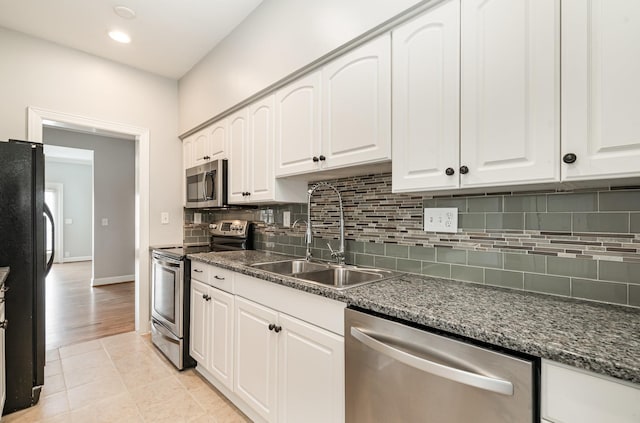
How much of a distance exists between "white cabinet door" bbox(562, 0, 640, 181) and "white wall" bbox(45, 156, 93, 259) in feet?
32.1

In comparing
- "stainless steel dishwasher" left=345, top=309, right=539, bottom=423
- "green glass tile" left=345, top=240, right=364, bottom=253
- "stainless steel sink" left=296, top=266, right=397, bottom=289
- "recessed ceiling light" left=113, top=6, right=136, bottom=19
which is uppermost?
"recessed ceiling light" left=113, top=6, right=136, bottom=19

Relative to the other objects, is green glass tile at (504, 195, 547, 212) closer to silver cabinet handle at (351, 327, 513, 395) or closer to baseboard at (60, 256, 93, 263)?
silver cabinet handle at (351, 327, 513, 395)

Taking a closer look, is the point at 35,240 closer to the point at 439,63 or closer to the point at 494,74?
the point at 439,63

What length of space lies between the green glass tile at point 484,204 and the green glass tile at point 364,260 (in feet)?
2.11

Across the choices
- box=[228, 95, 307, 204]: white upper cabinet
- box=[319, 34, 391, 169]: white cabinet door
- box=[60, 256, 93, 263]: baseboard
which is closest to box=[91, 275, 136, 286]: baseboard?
box=[60, 256, 93, 263]: baseboard

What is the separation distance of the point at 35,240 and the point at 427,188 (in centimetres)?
231

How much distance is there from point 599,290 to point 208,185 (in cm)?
261

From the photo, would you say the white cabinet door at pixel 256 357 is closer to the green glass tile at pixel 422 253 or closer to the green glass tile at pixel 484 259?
the green glass tile at pixel 422 253

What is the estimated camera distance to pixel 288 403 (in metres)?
1.47

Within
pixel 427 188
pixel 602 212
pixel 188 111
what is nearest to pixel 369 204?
pixel 427 188

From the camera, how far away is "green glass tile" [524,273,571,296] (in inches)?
47.3

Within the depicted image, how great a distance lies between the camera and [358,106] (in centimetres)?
157

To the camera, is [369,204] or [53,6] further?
[53,6]

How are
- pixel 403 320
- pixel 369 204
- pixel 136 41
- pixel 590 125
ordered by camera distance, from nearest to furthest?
pixel 590 125
pixel 403 320
pixel 369 204
pixel 136 41
